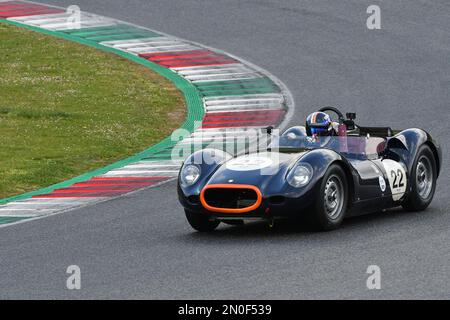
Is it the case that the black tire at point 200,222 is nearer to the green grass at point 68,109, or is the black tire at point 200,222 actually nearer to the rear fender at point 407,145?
the rear fender at point 407,145

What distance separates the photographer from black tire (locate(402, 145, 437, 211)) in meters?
13.9

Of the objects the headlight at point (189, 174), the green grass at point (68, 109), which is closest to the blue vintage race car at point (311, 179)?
the headlight at point (189, 174)

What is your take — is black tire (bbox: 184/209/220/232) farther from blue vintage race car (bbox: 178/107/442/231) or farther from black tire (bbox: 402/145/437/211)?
black tire (bbox: 402/145/437/211)

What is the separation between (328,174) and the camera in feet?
40.8

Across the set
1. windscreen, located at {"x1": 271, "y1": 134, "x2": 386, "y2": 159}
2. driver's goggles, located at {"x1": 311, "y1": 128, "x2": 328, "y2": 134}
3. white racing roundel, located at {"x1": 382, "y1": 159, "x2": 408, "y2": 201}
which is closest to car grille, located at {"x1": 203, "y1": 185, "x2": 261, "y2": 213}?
windscreen, located at {"x1": 271, "y1": 134, "x2": 386, "y2": 159}

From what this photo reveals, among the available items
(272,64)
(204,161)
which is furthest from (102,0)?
(204,161)

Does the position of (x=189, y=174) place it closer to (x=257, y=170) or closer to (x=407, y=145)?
(x=257, y=170)

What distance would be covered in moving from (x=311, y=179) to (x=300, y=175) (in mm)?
125

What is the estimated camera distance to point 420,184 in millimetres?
14195

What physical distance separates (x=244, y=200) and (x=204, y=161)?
2.83 feet

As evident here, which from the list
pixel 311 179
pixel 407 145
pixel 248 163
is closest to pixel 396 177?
pixel 407 145

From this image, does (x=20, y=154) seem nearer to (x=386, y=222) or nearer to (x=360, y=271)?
(x=386, y=222)

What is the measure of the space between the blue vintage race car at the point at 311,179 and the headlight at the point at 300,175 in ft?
0.03

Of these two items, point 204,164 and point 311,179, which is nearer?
point 311,179
